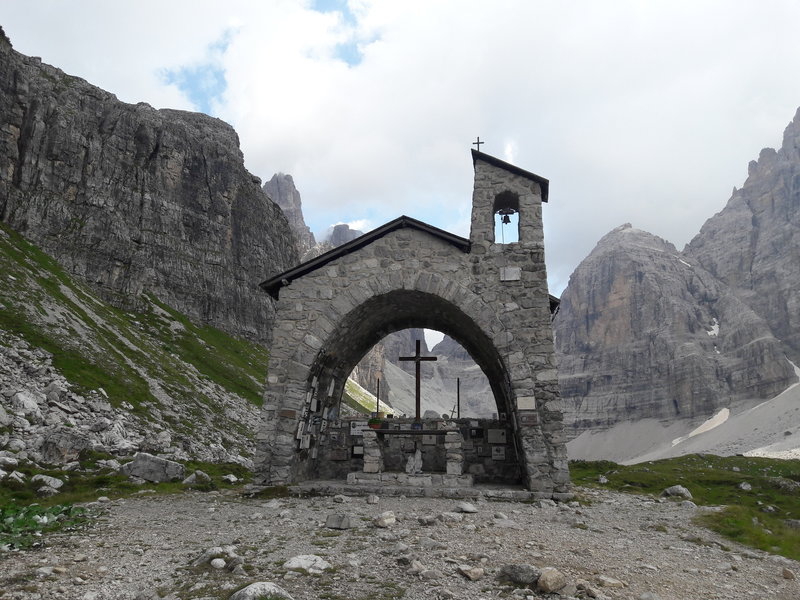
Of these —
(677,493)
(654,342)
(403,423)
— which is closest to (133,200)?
(403,423)

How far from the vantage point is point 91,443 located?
17.5 metres

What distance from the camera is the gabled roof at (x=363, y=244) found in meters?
13.9

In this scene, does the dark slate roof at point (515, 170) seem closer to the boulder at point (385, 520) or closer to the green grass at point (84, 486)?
the boulder at point (385, 520)

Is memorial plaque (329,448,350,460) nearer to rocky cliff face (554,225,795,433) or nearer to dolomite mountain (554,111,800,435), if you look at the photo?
dolomite mountain (554,111,800,435)

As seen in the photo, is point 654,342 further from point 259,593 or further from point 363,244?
point 259,593

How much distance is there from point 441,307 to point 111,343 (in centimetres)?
3579

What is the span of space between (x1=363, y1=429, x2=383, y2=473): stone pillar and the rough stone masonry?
1763mm

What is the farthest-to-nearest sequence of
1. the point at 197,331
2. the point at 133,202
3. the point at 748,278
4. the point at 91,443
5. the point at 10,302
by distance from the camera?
the point at 748,278, the point at 133,202, the point at 197,331, the point at 10,302, the point at 91,443

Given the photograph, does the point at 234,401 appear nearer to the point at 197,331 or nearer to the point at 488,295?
the point at 197,331

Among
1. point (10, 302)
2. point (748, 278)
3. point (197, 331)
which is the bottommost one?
point (10, 302)

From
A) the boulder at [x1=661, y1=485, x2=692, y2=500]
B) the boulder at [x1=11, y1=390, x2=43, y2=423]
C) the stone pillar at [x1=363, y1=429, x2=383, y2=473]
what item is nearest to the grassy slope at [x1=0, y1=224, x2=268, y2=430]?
the boulder at [x1=11, y1=390, x2=43, y2=423]

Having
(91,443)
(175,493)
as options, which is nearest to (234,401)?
(91,443)

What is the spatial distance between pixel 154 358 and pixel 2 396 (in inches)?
1000

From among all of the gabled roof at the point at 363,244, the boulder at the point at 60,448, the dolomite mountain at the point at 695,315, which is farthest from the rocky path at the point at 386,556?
the dolomite mountain at the point at 695,315
